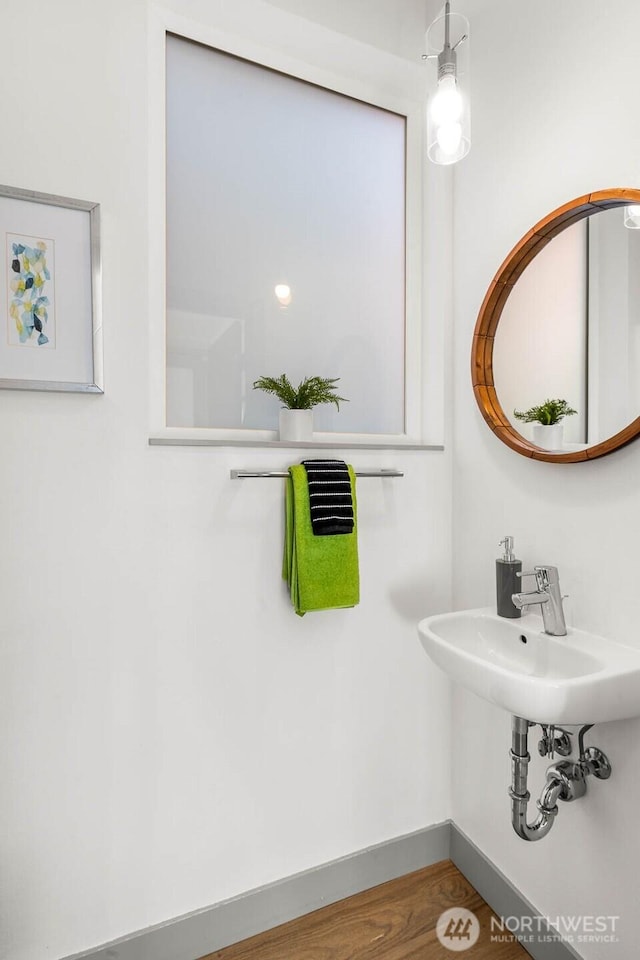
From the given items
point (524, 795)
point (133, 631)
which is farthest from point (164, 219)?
point (524, 795)

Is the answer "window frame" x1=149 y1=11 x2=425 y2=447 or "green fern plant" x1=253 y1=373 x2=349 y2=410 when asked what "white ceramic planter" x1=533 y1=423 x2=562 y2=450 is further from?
"green fern plant" x1=253 y1=373 x2=349 y2=410

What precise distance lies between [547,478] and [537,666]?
0.46 metres

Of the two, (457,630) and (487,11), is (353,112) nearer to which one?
(487,11)

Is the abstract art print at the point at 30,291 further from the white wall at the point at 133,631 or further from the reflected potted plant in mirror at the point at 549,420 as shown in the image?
the reflected potted plant in mirror at the point at 549,420

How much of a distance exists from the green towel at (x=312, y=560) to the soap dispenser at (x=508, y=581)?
370mm

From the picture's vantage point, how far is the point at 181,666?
139 cm

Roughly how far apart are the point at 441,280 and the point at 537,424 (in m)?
0.60

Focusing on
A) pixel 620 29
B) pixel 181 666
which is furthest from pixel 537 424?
pixel 181 666

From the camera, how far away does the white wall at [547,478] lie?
118 centimetres

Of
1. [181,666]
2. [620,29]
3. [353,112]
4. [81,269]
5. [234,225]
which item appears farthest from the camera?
[353,112]

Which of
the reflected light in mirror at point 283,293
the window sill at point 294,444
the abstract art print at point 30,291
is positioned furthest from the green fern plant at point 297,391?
the abstract art print at point 30,291

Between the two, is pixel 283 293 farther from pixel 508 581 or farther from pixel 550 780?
pixel 550 780

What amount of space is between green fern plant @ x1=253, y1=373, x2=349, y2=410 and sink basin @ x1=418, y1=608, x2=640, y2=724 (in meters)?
0.66
